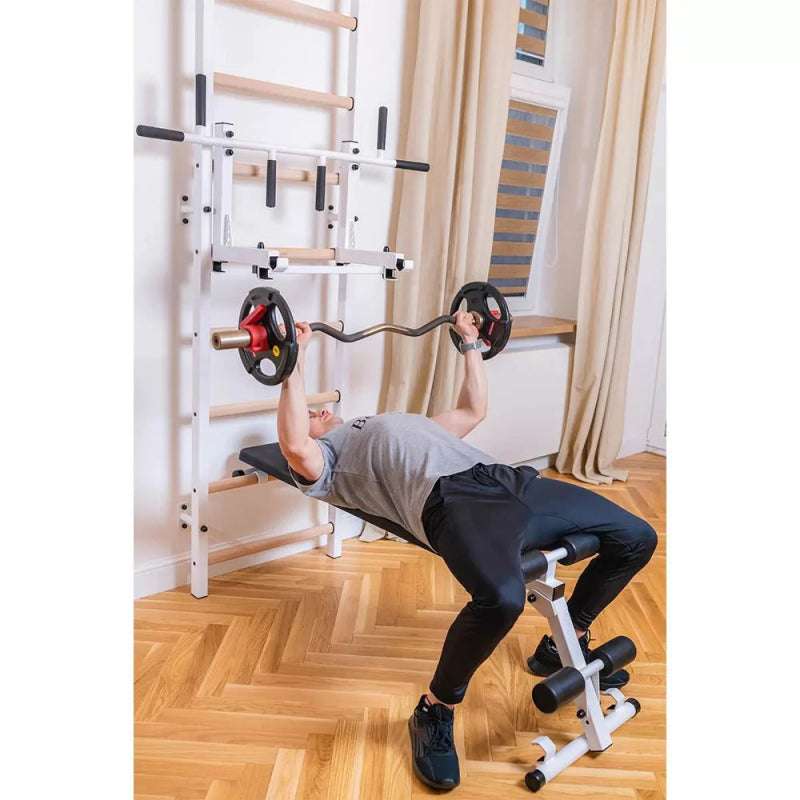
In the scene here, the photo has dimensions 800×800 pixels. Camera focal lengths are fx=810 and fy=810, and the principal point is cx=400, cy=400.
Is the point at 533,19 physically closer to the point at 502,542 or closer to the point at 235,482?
the point at 235,482

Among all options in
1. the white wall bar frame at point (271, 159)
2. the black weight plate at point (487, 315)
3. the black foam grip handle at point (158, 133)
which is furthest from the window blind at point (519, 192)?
the black foam grip handle at point (158, 133)

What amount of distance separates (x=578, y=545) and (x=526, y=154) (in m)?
2.29

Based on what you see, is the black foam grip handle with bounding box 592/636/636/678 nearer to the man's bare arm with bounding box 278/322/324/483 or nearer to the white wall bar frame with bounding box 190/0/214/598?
the man's bare arm with bounding box 278/322/324/483

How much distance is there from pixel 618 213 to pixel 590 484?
1240mm

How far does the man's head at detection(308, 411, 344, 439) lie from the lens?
2260 mm

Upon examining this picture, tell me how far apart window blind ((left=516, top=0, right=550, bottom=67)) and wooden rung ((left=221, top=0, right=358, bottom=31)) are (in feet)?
4.17

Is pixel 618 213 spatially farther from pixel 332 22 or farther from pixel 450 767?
pixel 450 767

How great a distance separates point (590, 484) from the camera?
379 centimetres

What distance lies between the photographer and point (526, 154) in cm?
368

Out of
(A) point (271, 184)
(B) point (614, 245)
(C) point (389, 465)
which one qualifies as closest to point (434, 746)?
(C) point (389, 465)

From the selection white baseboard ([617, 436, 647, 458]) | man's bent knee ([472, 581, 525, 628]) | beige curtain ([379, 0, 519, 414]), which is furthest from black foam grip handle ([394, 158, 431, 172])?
white baseboard ([617, 436, 647, 458])

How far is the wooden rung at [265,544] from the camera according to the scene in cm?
254
